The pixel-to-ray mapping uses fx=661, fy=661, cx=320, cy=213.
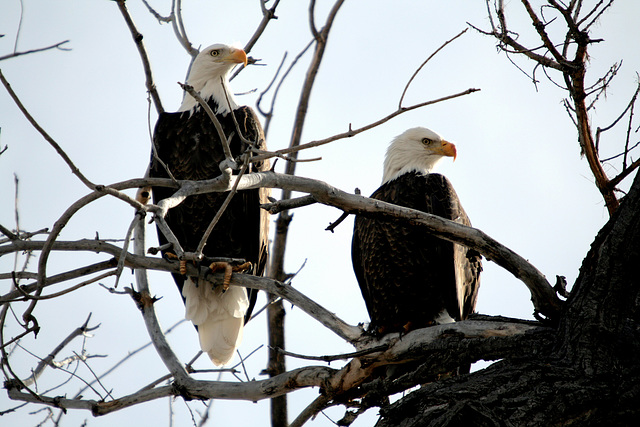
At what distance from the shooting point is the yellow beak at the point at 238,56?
5.20 metres

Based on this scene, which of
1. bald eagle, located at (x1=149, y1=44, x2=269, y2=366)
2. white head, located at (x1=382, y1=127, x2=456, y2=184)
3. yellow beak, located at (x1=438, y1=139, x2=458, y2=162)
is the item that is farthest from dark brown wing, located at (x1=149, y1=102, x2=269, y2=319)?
yellow beak, located at (x1=438, y1=139, x2=458, y2=162)

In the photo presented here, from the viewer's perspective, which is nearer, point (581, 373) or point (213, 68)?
point (581, 373)

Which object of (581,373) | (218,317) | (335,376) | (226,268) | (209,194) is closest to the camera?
(581,373)

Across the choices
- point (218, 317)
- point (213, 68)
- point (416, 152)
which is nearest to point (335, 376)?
point (218, 317)

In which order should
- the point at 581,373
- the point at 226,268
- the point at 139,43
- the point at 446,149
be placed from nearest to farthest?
the point at 581,373
the point at 226,268
the point at 139,43
the point at 446,149

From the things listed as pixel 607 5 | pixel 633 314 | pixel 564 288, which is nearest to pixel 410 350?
pixel 564 288

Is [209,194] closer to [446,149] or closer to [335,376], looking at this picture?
[446,149]

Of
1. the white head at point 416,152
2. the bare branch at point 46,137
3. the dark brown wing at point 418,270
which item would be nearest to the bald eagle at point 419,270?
the dark brown wing at point 418,270

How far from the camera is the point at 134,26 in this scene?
4105 millimetres

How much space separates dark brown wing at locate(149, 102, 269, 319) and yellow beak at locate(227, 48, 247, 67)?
604 millimetres

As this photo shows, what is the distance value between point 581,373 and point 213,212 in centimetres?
311

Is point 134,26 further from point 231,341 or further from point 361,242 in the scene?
point 231,341

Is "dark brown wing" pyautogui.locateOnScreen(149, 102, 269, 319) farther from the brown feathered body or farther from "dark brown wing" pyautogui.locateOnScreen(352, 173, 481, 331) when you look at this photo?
"dark brown wing" pyautogui.locateOnScreen(352, 173, 481, 331)

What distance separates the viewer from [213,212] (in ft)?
15.6
